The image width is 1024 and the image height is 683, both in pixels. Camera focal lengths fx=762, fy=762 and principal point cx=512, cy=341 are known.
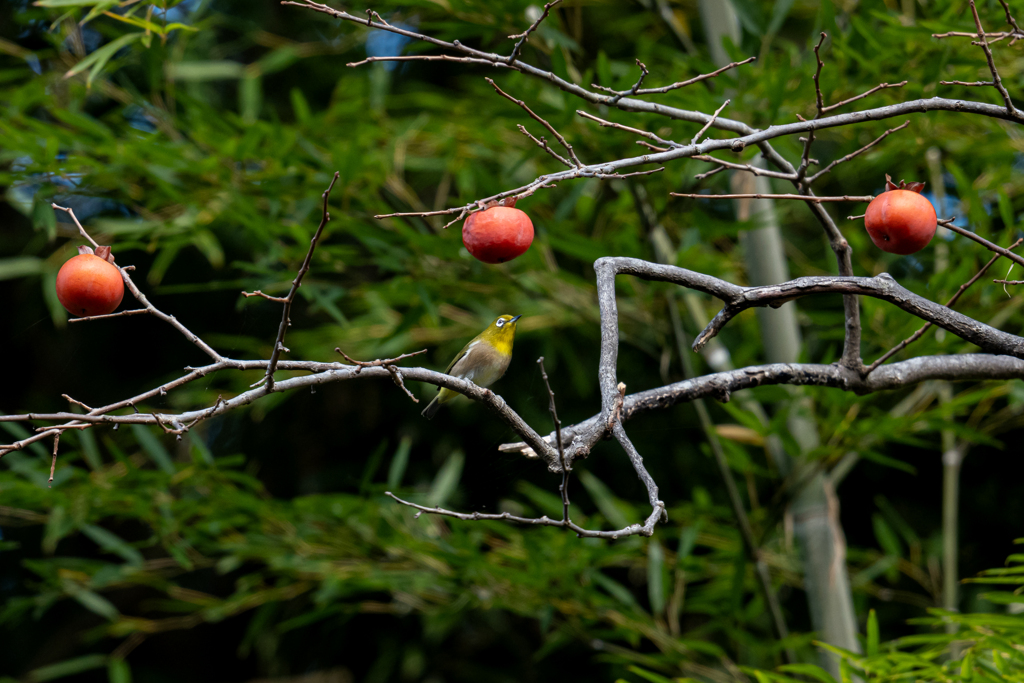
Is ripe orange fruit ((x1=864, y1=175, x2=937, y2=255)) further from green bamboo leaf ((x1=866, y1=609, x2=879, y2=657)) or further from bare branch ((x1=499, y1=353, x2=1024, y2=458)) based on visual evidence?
green bamboo leaf ((x1=866, y1=609, x2=879, y2=657))

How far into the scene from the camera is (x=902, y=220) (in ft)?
2.67

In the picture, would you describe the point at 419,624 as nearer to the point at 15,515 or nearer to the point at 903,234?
the point at 15,515

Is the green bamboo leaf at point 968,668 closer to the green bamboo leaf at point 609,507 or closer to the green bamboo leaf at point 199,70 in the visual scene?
the green bamboo leaf at point 609,507

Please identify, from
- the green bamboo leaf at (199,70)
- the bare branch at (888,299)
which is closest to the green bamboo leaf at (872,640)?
the bare branch at (888,299)

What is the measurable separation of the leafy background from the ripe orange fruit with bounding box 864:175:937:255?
599mm

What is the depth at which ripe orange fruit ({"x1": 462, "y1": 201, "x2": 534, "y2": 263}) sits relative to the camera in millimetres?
845

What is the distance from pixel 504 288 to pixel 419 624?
1741 mm

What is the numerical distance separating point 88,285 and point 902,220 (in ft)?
2.87

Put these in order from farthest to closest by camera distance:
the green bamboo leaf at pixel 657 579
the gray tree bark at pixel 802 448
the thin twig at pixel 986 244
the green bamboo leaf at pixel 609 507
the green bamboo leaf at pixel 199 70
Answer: the green bamboo leaf at pixel 199 70 → the green bamboo leaf at pixel 609 507 → the green bamboo leaf at pixel 657 579 → the gray tree bark at pixel 802 448 → the thin twig at pixel 986 244

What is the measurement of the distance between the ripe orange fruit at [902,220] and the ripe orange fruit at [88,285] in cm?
84

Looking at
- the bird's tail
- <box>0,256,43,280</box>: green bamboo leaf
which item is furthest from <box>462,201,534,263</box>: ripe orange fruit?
<box>0,256,43,280</box>: green bamboo leaf

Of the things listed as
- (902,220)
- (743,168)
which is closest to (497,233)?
(743,168)

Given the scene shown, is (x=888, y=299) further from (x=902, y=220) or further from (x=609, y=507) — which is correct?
(x=609, y=507)

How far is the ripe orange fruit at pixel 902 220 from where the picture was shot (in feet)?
2.67
